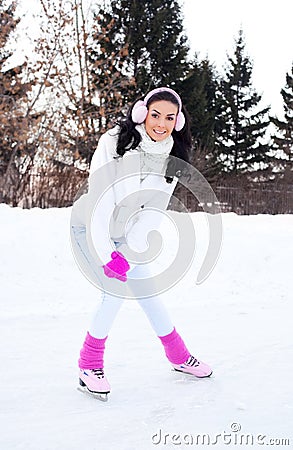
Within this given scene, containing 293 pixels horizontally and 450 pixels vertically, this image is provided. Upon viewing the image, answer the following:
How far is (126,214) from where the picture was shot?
2.35 metres

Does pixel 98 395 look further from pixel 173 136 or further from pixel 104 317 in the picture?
pixel 173 136

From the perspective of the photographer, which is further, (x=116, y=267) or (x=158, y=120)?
(x=158, y=120)

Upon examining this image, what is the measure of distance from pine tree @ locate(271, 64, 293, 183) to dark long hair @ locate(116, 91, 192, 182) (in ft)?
72.4

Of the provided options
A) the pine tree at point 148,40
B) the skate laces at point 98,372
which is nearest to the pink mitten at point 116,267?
the skate laces at point 98,372

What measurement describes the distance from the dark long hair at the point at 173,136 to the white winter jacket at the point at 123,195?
2 cm

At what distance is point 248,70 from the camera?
2547cm

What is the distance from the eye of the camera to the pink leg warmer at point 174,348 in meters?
2.56

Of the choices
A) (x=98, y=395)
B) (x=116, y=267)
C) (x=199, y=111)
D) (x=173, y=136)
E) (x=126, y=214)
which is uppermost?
(x=199, y=111)

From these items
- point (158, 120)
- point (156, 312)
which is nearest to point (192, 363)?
point (156, 312)

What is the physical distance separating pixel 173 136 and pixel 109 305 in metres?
0.85

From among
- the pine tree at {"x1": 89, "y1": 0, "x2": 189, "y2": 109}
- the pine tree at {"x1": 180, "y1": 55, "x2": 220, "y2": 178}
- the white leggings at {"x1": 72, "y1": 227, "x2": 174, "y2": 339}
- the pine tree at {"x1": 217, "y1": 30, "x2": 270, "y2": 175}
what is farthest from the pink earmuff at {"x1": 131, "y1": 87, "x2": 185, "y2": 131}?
the pine tree at {"x1": 217, "y1": 30, "x2": 270, "y2": 175}

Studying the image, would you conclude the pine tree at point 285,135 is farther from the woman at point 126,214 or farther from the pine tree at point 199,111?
the woman at point 126,214

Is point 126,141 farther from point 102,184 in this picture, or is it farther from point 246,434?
point 246,434

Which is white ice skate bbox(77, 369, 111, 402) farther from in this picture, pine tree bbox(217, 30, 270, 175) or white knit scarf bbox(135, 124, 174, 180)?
pine tree bbox(217, 30, 270, 175)
